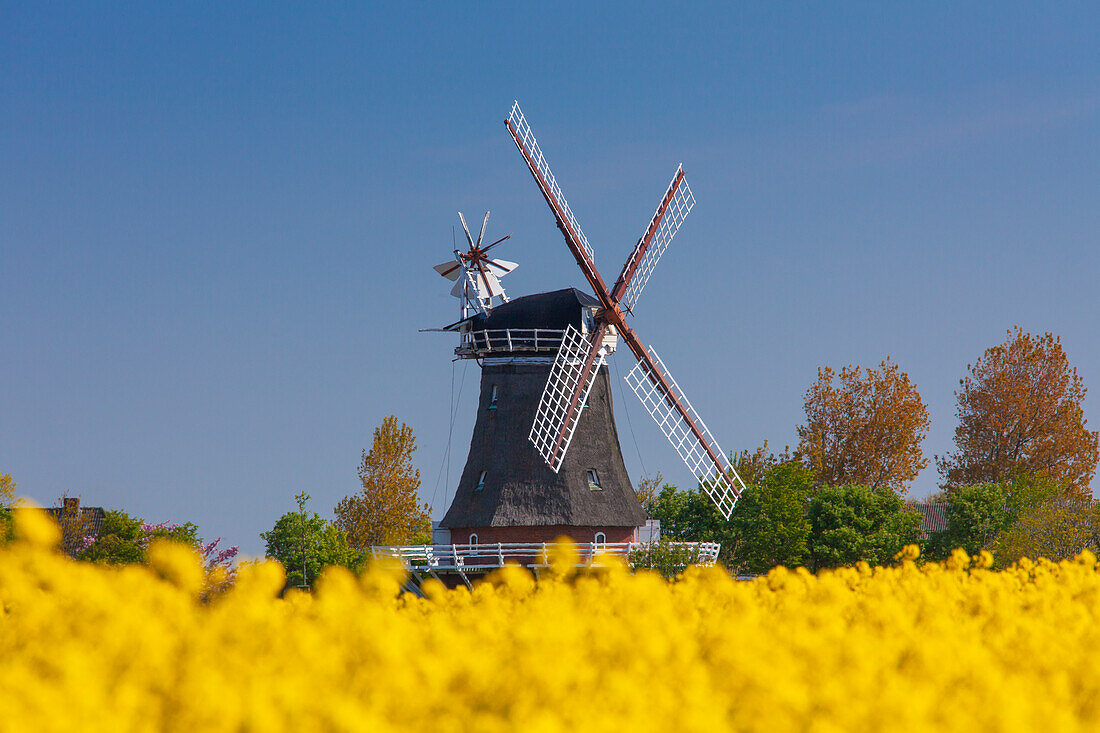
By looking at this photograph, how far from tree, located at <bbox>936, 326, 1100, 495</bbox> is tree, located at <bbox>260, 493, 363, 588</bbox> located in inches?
1274

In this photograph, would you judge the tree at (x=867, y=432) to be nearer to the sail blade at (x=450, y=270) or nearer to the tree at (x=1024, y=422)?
the tree at (x=1024, y=422)

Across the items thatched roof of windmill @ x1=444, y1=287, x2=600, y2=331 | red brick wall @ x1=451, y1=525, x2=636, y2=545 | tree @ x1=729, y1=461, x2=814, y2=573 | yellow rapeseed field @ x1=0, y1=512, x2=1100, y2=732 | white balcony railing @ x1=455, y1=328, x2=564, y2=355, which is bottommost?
yellow rapeseed field @ x1=0, y1=512, x2=1100, y2=732

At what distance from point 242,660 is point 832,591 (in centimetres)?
757

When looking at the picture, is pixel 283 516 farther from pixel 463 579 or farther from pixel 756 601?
pixel 756 601

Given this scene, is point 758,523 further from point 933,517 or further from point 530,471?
point 933,517

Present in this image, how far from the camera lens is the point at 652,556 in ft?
102

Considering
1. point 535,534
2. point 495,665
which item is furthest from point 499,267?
point 495,665

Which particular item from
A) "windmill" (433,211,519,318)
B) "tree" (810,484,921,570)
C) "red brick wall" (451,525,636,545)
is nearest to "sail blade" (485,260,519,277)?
"windmill" (433,211,519,318)

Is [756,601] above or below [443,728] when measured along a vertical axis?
above

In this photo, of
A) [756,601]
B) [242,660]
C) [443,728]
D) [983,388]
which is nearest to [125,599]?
[242,660]

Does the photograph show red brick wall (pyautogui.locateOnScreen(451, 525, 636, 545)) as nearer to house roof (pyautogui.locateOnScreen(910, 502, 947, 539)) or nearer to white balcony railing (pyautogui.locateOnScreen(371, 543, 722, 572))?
white balcony railing (pyautogui.locateOnScreen(371, 543, 722, 572))

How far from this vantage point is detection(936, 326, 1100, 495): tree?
56.7m

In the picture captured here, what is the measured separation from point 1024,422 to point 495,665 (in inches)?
2151

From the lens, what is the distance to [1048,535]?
3928cm
